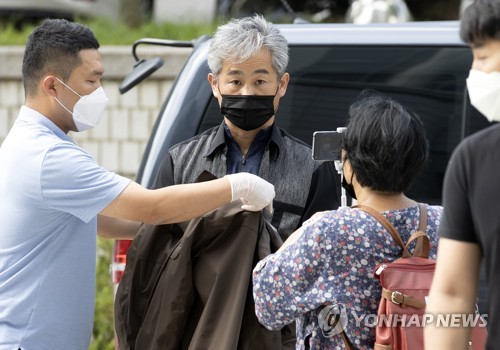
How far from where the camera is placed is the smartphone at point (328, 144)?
293 cm

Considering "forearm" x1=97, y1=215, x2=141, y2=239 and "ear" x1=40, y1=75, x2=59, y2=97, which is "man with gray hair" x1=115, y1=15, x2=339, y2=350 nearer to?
"forearm" x1=97, y1=215, x2=141, y2=239

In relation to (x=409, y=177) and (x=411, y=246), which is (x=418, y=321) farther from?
(x=409, y=177)

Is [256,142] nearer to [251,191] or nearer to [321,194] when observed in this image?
[321,194]

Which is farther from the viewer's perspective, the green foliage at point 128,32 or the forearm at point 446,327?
the green foliage at point 128,32

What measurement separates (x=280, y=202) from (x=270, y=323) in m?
0.61

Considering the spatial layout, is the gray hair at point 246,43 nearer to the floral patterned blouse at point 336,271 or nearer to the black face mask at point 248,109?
the black face mask at point 248,109

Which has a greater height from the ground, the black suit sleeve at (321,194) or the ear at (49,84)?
the ear at (49,84)

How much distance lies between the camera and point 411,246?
8.68 feet

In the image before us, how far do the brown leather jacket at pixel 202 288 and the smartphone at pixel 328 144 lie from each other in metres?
0.25

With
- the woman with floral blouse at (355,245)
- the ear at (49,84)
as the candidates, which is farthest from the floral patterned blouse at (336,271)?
the ear at (49,84)

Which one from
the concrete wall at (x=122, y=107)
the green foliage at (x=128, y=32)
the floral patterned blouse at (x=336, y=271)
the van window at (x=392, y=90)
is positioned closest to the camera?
the floral patterned blouse at (x=336, y=271)

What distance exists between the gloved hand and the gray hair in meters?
0.50

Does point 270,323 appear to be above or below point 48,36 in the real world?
below

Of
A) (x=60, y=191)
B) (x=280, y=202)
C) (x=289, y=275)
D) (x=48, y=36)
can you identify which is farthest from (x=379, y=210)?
(x=48, y=36)
